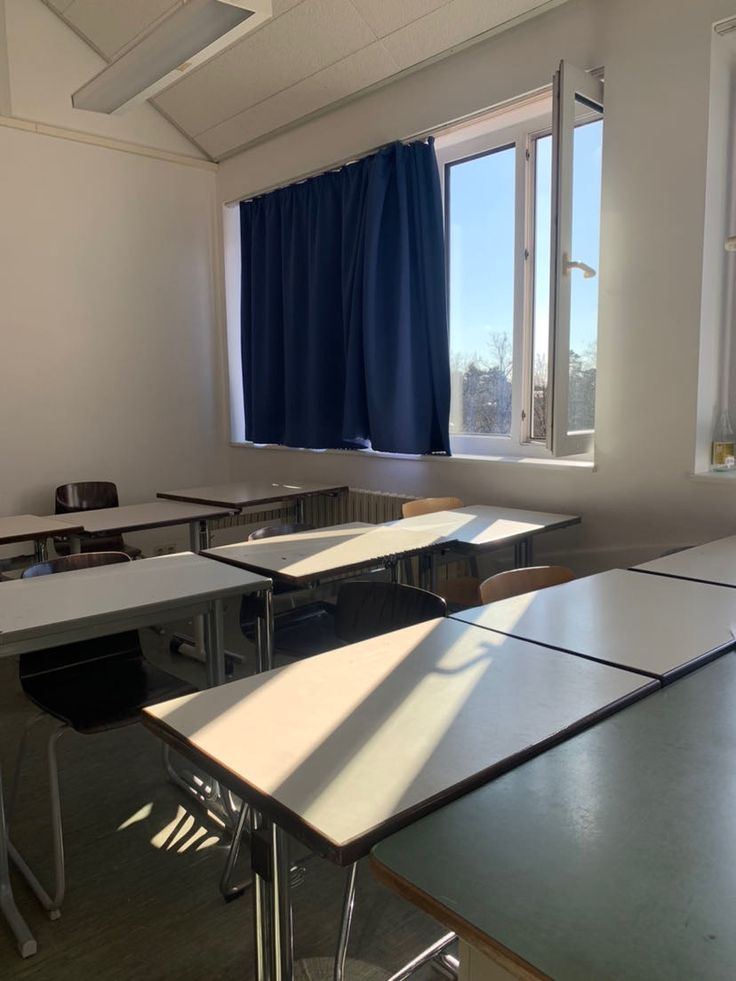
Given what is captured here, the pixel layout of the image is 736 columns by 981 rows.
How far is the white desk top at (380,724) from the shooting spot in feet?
3.28

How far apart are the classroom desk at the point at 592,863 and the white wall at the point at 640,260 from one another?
2108 mm

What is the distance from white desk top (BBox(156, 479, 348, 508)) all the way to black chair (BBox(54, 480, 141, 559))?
1.30ft

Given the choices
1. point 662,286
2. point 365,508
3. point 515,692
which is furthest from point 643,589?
point 365,508

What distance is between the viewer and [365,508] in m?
4.50

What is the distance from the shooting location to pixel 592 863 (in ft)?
2.88

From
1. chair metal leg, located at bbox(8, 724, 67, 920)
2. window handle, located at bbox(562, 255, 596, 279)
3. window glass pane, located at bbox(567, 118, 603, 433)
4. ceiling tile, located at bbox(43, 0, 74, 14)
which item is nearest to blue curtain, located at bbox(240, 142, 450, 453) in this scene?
Answer: window glass pane, located at bbox(567, 118, 603, 433)

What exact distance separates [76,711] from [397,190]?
3.17m

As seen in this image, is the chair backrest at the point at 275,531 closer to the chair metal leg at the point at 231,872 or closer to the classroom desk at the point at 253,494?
the classroom desk at the point at 253,494

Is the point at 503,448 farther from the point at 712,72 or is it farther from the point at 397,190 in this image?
the point at 712,72

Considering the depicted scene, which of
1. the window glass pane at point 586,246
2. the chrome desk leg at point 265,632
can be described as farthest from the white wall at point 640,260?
the chrome desk leg at point 265,632

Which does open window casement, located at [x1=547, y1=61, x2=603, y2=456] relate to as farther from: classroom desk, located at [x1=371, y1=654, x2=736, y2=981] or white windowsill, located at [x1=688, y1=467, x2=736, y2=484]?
classroom desk, located at [x1=371, y1=654, x2=736, y2=981]

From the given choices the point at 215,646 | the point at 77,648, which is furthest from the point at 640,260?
the point at 77,648

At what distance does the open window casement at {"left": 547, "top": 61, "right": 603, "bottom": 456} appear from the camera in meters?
3.02

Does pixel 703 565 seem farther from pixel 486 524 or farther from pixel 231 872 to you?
pixel 231 872
